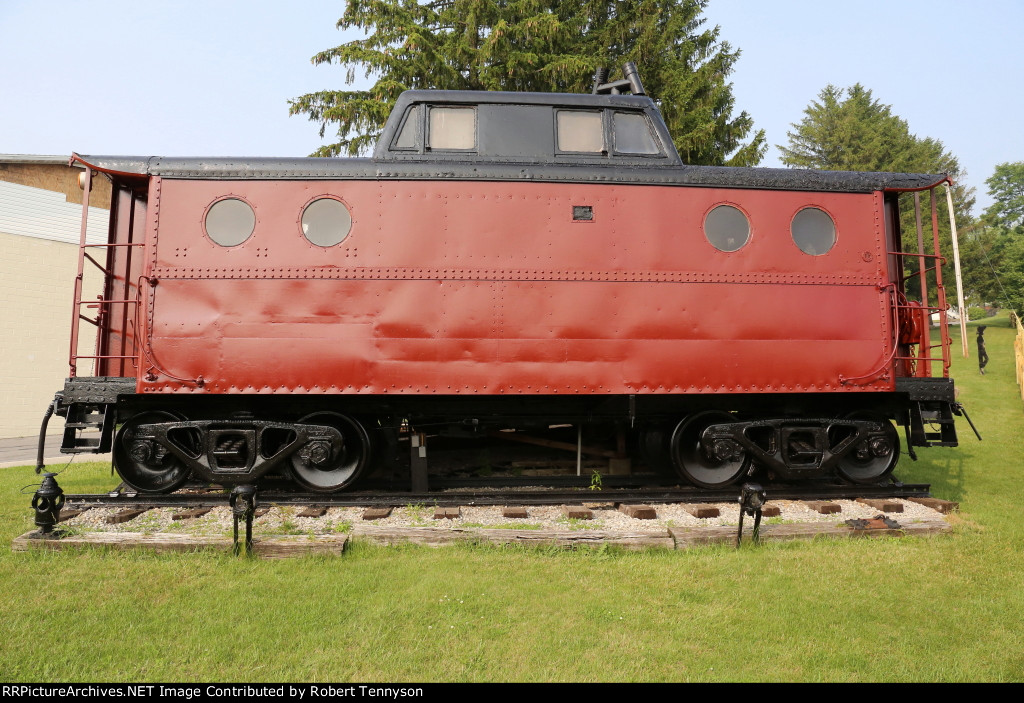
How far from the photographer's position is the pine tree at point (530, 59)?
1437cm

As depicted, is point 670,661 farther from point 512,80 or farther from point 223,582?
point 512,80

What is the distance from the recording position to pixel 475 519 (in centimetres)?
593

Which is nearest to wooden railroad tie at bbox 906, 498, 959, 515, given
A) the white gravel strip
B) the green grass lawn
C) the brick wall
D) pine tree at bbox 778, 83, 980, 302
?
the white gravel strip

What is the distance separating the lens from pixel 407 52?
1436cm

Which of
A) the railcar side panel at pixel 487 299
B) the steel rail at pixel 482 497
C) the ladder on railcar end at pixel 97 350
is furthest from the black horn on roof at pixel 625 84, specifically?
the ladder on railcar end at pixel 97 350

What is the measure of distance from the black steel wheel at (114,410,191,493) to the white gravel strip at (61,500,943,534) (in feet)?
1.28

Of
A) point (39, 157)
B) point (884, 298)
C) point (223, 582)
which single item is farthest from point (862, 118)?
point (223, 582)

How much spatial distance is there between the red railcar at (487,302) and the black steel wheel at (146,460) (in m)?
0.02

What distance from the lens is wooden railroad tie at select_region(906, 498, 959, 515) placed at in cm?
626

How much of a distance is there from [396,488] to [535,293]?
9.53 ft

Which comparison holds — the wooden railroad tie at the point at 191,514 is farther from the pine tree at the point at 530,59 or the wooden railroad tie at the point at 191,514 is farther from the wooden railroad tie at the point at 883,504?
the pine tree at the point at 530,59

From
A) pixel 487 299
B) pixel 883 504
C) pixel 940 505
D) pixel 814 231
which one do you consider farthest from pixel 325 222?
pixel 940 505

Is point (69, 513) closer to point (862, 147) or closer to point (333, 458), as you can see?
point (333, 458)

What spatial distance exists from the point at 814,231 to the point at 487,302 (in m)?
3.72
